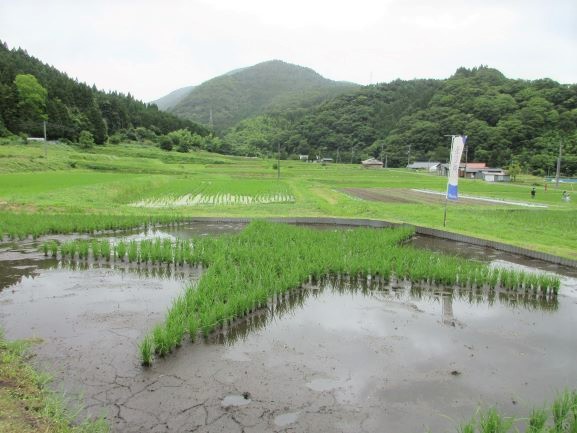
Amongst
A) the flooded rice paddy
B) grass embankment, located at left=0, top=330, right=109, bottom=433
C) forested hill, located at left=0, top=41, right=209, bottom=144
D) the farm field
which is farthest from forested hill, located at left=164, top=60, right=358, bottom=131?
grass embankment, located at left=0, top=330, right=109, bottom=433

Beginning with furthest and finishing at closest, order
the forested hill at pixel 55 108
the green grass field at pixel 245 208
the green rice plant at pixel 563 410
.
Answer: the forested hill at pixel 55 108 → the green grass field at pixel 245 208 → the green rice plant at pixel 563 410

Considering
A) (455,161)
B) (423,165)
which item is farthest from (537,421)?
(423,165)

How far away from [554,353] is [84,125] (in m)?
57.6

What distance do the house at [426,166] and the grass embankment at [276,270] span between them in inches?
2192

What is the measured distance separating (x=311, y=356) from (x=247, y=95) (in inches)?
5010

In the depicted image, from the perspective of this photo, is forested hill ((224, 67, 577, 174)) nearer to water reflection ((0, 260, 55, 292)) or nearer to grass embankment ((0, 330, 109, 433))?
water reflection ((0, 260, 55, 292))

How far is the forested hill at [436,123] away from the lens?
56.1 meters

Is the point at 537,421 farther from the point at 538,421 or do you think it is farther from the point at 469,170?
the point at 469,170

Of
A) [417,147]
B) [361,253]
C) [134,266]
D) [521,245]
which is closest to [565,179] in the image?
[417,147]

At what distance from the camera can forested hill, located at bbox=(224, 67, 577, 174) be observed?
184 feet

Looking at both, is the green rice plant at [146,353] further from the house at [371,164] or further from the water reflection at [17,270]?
the house at [371,164]

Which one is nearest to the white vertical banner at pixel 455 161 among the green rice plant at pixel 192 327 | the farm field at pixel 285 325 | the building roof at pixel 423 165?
the farm field at pixel 285 325

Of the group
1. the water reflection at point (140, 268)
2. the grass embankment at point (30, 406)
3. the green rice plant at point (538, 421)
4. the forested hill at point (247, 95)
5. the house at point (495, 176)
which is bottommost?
the water reflection at point (140, 268)

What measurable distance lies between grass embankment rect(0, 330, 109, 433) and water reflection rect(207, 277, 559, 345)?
2.44 meters
